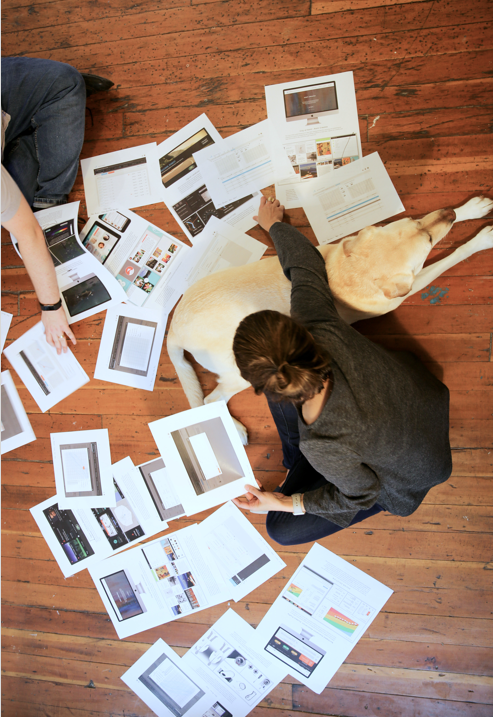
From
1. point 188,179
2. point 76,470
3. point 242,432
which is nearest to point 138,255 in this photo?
point 188,179

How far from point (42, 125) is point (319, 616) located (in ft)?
7.59

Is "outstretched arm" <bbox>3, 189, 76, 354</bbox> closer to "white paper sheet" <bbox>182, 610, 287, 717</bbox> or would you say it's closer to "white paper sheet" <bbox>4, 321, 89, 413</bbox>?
"white paper sheet" <bbox>4, 321, 89, 413</bbox>

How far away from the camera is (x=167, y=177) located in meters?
1.79

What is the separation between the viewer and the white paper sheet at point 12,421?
186 cm

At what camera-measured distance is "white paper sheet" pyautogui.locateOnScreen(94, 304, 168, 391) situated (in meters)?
1.77

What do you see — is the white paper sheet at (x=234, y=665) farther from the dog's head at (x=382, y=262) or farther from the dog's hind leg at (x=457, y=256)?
the dog's hind leg at (x=457, y=256)

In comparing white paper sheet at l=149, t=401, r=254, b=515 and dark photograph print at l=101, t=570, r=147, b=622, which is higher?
white paper sheet at l=149, t=401, r=254, b=515

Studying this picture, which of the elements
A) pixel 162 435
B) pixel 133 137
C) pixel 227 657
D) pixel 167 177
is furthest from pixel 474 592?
pixel 133 137

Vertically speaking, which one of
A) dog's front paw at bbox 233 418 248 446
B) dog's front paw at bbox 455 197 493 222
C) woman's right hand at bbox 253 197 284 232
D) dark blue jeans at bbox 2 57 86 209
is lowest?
dog's front paw at bbox 233 418 248 446

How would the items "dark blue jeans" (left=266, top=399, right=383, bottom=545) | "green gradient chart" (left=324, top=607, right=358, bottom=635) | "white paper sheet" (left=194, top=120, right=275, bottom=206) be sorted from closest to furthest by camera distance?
1. "dark blue jeans" (left=266, top=399, right=383, bottom=545)
2. "green gradient chart" (left=324, top=607, right=358, bottom=635)
3. "white paper sheet" (left=194, top=120, right=275, bottom=206)

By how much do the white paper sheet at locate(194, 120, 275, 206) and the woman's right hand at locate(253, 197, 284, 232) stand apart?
0.38 feet

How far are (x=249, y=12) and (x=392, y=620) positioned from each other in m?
2.60

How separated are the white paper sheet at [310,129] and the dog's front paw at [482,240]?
1.87 feet

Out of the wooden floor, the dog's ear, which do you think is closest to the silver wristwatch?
the wooden floor
